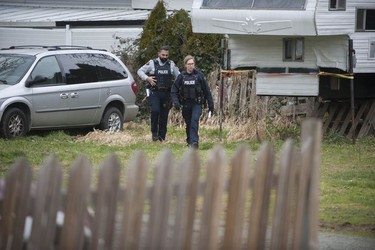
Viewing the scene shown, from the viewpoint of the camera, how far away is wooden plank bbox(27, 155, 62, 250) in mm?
5367

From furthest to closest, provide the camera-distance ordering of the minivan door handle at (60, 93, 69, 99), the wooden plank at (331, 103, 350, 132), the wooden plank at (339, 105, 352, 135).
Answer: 1. the wooden plank at (331, 103, 350, 132)
2. the wooden plank at (339, 105, 352, 135)
3. the minivan door handle at (60, 93, 69, 99)

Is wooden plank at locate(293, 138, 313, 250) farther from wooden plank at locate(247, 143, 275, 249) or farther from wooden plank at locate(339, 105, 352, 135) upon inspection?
wooden plank at locate(339, 105, 352, 135)

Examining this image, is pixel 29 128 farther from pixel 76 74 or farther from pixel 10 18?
pixel 10 18

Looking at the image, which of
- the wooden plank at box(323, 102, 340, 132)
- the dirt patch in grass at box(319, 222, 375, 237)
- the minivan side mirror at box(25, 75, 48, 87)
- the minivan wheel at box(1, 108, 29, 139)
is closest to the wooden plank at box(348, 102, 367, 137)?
the wooden plank at box(323, 102, 340, 132)

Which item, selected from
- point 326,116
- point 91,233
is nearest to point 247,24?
point 326,116

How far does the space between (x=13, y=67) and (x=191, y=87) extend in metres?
3.60

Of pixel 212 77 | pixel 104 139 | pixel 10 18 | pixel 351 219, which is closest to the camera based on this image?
pixel 351 219

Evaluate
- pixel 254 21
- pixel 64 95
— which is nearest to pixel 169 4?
pixel 64 95

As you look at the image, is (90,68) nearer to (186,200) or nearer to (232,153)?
(232,153)

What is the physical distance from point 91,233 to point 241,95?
14723 mm

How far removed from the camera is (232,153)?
15422mm

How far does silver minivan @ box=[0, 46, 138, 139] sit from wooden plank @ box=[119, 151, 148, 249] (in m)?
11.5

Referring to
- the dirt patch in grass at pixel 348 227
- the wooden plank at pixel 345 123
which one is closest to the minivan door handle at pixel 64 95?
the wooden plank at pixel 345 123

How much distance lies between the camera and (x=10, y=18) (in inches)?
1088
